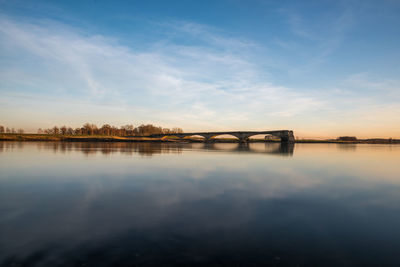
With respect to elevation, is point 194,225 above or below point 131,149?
above

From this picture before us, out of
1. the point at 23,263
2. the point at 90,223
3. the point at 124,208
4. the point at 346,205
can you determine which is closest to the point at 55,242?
the point at 23,263

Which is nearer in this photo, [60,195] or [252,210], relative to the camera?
[252,210]

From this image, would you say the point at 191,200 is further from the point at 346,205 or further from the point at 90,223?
the point at 346,205

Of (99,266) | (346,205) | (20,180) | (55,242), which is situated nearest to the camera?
(99,266)

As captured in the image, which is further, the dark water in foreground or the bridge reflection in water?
the bridge reflection in water

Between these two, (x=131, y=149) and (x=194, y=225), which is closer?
(x=194, y=225)

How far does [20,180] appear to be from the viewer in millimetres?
17297

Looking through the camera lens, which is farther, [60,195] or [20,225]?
[60,195]

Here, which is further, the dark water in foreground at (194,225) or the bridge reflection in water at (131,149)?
the bridge reflection in water at (131,149)

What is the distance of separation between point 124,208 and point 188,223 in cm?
379

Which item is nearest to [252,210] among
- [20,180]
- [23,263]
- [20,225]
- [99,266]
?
[99,266]

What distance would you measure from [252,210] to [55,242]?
8.25m

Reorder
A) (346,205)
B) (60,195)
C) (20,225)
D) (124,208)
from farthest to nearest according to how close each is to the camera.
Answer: (60,195) < (346,205) < (124,208) < (20,225)

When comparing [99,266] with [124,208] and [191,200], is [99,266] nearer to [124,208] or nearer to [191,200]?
[124,208]
